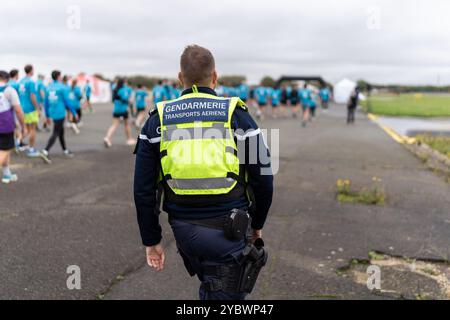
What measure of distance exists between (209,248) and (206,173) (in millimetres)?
427

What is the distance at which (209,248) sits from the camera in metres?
2.52

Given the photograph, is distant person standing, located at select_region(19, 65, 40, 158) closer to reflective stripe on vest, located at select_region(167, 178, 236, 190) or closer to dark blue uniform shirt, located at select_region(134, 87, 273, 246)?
dark blue uniform shirt, located at select_region(134, 87, 273, 246)

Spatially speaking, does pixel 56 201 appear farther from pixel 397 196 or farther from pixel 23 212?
pixel 397 196

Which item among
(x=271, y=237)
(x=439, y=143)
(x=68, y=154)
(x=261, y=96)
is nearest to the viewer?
(x=271, y=237)

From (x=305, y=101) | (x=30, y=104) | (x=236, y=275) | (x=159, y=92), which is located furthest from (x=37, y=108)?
(x=305, y=101)

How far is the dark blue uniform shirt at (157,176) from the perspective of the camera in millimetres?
2541

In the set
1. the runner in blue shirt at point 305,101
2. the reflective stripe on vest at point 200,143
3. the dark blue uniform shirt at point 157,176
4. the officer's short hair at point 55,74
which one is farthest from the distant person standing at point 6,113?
the runner in blue shirt at point 305,101

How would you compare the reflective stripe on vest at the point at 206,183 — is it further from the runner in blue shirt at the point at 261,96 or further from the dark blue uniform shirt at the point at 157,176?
the runner in blue shirt at the point at 261,96

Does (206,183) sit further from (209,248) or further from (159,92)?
(159,92)

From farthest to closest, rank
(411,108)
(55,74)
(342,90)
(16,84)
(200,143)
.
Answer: (342,90)
(411,108)
(16,84)
(55,74)
(200,143)

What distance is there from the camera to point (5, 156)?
7355 millimetres
